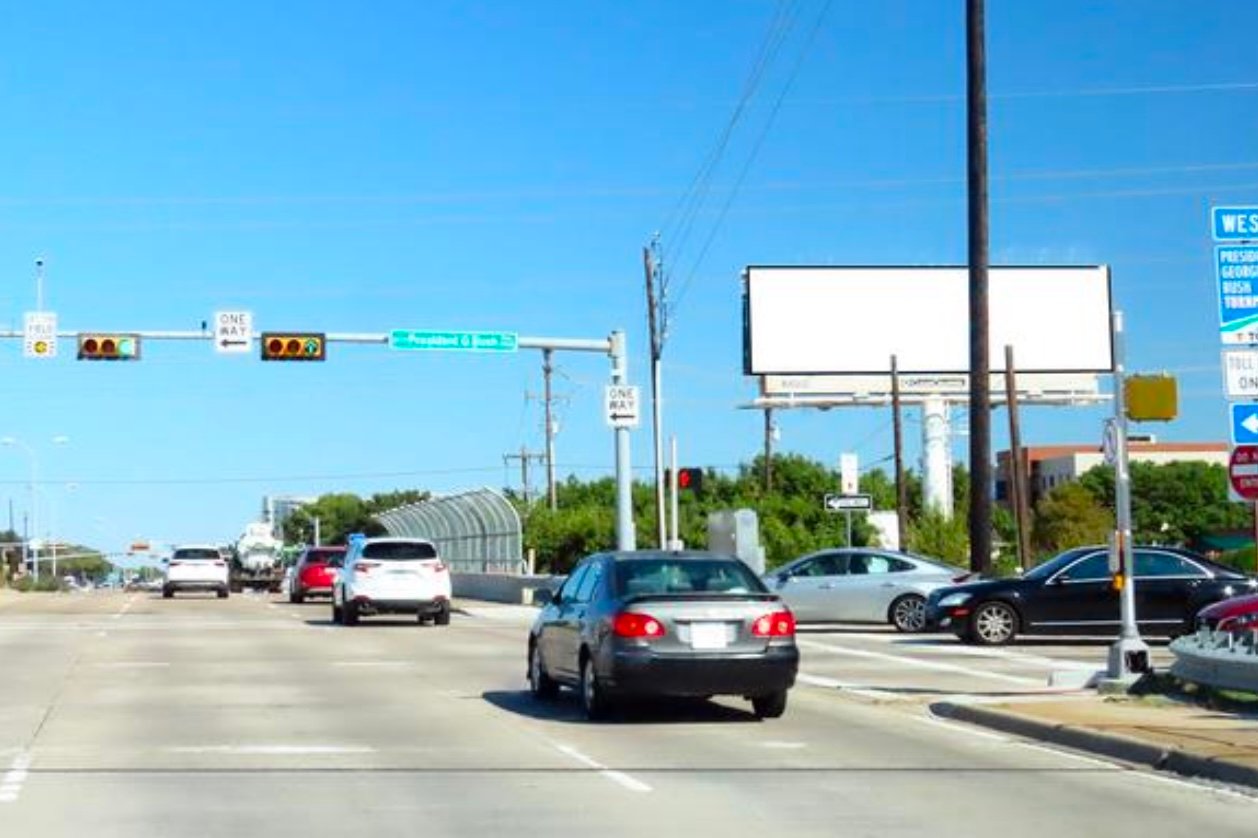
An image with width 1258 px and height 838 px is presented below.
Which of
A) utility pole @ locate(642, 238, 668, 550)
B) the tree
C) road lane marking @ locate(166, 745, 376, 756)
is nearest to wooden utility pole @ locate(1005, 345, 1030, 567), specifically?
utility pole @ locate(642, 238, 668, 550)

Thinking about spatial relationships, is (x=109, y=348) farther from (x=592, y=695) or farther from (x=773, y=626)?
(x=773, y=626)

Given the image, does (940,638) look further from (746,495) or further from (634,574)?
(746,495)

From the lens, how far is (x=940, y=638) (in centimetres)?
2836

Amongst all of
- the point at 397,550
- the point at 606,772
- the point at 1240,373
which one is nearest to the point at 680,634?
the point at 606,772

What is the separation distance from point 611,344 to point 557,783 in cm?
2755

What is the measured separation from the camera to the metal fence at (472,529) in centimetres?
4875

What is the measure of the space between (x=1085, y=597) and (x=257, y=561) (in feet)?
181

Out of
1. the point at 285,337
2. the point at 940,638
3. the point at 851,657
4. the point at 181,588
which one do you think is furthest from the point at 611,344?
the point at 181,588

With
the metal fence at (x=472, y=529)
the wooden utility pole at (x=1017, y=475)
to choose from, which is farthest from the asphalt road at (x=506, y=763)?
the metal fence at (x=472, y=529)

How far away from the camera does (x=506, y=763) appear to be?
13.3 metres

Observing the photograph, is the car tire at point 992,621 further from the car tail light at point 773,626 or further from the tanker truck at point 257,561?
the tanker truck at point 257,561

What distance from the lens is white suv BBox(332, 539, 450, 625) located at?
3269cm

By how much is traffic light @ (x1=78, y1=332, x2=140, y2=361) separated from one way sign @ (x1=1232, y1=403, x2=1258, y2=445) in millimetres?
25873

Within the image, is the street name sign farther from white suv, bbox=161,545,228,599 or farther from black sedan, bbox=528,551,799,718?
white suv, bbox=161,545,228,599
